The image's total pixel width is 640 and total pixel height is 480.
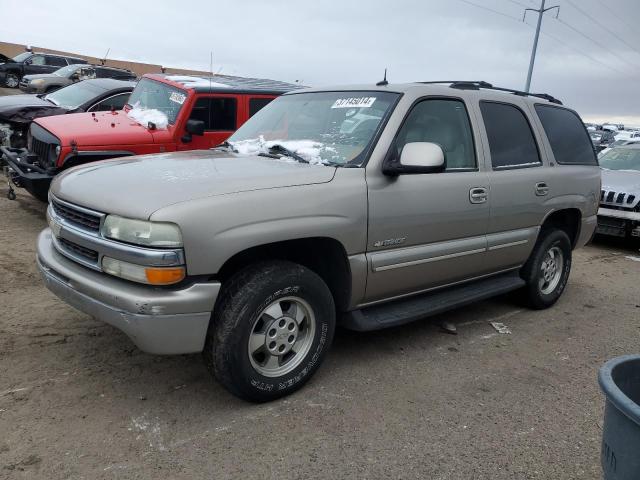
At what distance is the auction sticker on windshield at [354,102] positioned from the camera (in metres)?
3.92

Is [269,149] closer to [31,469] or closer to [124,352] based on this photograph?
[124,352]

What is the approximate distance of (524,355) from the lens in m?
4.20

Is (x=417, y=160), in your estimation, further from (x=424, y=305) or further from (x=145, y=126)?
(x=145, y=126)

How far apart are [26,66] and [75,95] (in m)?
17.3

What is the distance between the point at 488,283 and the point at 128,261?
3.01 m

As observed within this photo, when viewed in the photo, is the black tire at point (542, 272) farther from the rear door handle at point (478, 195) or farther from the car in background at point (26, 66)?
the car in background at point (26, 66)

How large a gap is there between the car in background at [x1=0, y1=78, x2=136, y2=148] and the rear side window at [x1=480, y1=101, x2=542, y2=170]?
623cm

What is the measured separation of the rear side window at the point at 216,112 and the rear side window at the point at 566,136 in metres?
3.94

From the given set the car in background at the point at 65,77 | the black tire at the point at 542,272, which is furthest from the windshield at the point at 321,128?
the car in background at the point at 65,77

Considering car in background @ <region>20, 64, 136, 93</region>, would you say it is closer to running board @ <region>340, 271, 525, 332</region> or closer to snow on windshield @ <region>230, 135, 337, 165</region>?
snow on windshield @ <region>230, 135, 337, 165</region>

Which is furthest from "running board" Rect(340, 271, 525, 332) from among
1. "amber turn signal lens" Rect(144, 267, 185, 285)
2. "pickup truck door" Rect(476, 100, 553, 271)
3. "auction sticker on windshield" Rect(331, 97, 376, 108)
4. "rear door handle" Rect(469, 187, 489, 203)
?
"auction sticker on windshield" Rect(331, 97, 376, 108)

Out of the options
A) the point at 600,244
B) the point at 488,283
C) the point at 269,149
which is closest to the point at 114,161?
the point at 269,149

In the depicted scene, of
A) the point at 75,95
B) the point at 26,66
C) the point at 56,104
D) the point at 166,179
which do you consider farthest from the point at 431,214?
the point at 26,66

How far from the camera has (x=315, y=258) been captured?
3.51m
